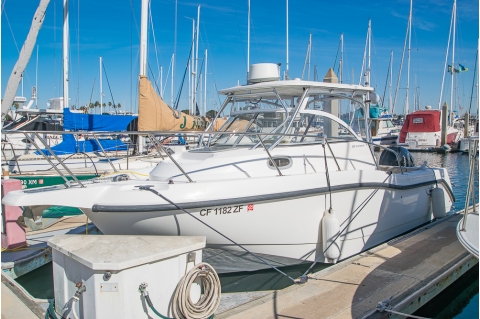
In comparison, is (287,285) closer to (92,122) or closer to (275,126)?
(275,126)

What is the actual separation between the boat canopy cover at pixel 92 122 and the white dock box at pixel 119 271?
9.25m

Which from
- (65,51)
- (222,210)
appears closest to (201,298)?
(222,210)

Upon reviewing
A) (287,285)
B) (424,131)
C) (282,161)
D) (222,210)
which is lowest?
(287,285)

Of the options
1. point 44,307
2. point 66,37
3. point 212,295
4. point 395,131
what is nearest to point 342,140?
point 212,295

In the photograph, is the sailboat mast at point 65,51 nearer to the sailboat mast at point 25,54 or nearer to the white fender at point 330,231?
the sailboat mast at point 25,54

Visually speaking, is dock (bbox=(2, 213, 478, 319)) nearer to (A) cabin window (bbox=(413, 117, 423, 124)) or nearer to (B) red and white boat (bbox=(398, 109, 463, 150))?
(B) red and white boat (bbox=(398, 109, 463, 150))

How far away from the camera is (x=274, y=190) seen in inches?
210

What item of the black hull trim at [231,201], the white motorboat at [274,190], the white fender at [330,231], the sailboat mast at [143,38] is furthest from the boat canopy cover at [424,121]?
the white fender at [330,231]

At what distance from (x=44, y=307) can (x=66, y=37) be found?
1454cm

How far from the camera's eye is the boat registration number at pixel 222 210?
505 centimetres

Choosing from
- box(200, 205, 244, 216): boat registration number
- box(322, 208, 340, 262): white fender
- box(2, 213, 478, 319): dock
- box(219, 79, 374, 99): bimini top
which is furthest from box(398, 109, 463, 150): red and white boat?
box(200, 205, 244, 216): boat registration number

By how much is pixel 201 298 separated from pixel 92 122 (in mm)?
10243

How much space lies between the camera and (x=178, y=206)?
192 inches

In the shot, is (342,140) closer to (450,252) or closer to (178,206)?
(450,252)
